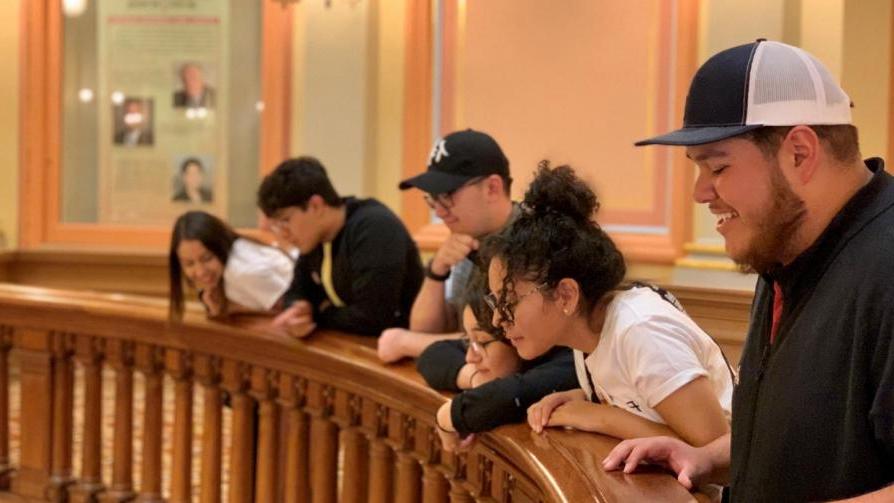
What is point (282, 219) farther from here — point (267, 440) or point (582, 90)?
point (582, 90)

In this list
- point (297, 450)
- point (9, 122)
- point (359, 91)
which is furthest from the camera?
point (9, 122)

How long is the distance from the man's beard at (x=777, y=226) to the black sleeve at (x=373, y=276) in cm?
214

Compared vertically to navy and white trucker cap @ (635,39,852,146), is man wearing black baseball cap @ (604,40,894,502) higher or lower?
lower

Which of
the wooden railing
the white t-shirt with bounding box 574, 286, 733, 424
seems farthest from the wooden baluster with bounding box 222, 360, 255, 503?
the white t-shirt with bounding box 574, 286, 733, 424

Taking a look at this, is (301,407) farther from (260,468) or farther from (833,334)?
(833,334)

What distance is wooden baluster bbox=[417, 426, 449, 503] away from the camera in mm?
2803

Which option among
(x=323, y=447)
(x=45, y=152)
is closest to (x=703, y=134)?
(x=323, y=447)

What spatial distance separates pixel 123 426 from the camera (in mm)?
4293

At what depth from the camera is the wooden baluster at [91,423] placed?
4.33 m

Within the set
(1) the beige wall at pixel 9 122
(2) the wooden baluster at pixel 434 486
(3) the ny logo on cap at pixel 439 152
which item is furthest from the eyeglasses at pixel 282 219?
(1) the beige wall at pixel 9 122

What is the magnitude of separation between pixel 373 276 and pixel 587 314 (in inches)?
60.2

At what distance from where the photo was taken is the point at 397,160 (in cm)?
732

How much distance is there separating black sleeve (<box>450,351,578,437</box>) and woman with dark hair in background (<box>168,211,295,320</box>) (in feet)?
5.61

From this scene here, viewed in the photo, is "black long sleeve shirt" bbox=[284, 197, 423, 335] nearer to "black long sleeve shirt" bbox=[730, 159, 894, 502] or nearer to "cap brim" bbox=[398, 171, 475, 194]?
"cap brim" bbox=[398, 171, 475, 194]
